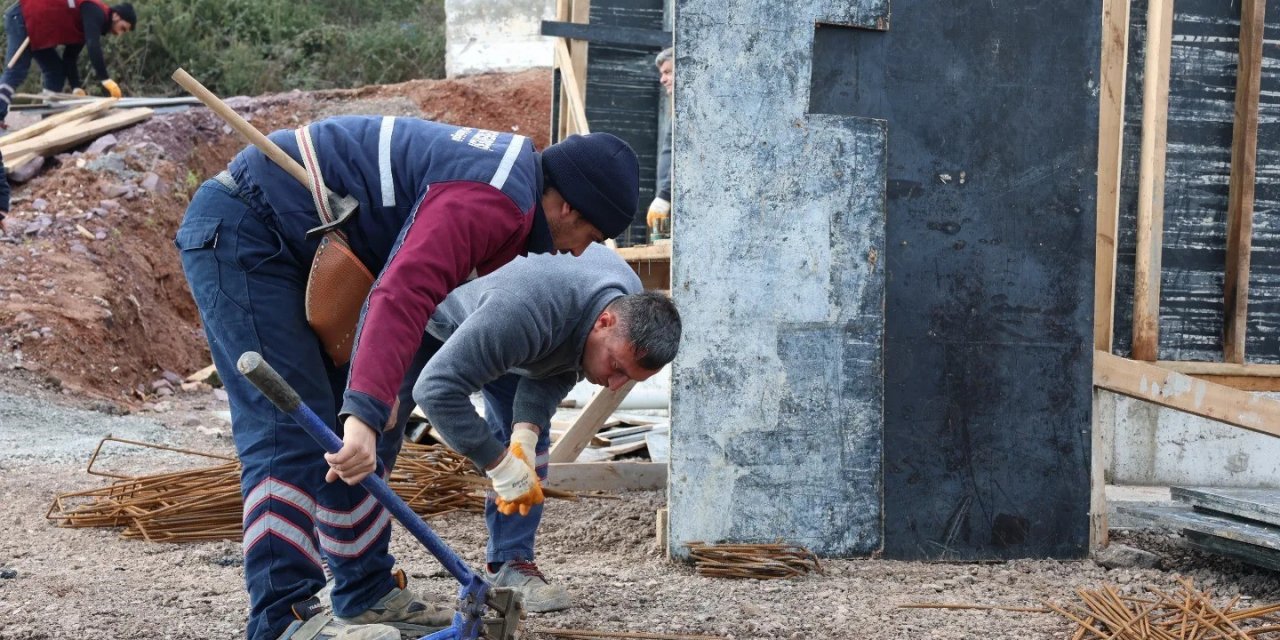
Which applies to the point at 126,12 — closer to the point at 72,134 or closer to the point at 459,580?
the point at 72,134

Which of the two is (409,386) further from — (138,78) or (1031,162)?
(138,78)

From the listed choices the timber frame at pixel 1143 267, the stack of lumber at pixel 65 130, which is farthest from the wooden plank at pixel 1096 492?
the stack of lumber at pixel 65 130

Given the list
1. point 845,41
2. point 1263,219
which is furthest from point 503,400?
→ point 1263,219

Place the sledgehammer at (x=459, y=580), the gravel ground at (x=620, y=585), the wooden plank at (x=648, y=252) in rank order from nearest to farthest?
the sledgehammer at (x=459, y=580) → the gravel ground at (x=620, y=585) → the wooden plank at (x=648, y=252)

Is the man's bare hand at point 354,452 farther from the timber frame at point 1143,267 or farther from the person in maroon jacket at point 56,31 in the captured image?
the person in maroon jacket at point 56,31

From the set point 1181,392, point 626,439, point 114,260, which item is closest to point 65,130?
point 114,260

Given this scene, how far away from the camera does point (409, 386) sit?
137 inches

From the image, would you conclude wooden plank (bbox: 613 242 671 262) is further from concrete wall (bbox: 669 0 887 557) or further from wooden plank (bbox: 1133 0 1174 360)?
wooden plank (bbox: 1133 0 1174 360)

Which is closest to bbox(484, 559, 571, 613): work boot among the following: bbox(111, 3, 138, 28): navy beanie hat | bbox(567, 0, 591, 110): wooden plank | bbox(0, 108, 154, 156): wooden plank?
bbox(567, 0, 591, 110): wooden plank

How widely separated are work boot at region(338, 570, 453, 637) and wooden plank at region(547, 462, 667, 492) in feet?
6.98

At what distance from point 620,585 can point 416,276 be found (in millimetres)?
1770

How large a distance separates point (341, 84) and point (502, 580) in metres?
16.5

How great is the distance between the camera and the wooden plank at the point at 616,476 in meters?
5.44

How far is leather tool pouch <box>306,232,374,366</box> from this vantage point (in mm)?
2812
